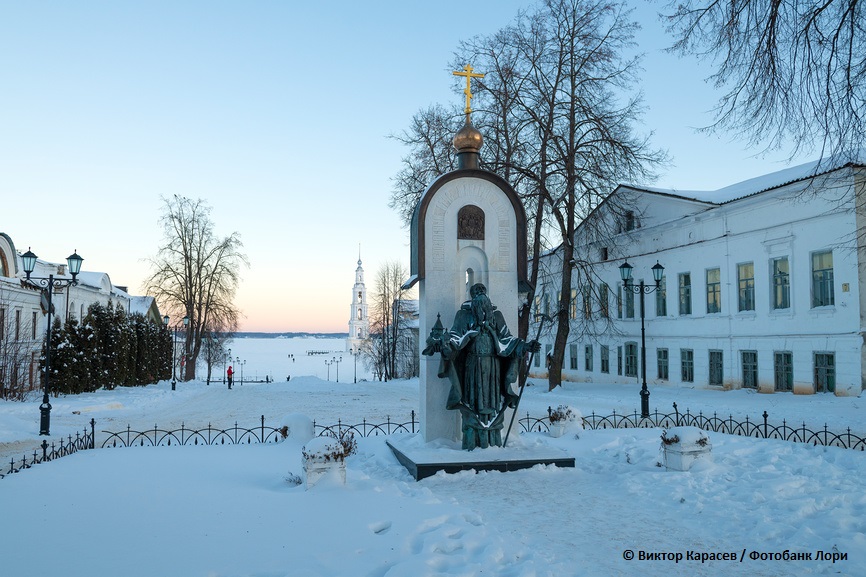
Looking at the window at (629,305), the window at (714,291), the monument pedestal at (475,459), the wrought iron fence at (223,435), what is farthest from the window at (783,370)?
the monument pedestal at (475,459)

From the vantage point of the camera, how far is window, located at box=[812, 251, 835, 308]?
20.3 m

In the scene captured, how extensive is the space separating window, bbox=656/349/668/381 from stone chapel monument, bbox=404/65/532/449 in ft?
66.1

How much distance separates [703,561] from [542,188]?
18835mm

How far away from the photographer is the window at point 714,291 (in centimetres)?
2531

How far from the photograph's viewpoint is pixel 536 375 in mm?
41781

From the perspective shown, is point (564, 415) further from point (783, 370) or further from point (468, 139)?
point (783, 370)

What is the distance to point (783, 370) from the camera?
2220cm

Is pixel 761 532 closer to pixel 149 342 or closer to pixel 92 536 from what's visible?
pixel 92 536

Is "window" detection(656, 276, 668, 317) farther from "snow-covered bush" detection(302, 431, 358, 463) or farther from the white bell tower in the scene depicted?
the white bell tower

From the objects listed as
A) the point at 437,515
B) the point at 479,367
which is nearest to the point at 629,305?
the point at 479,367

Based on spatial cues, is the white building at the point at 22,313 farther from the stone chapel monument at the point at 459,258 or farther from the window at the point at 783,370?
the window at the point at 783,370

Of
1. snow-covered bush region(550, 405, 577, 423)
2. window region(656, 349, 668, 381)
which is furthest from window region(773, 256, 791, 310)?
snow-covered bush region(550, 405, 577, 423)

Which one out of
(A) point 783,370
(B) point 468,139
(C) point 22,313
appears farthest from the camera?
(C) point 22,313

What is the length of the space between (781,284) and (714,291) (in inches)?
134
